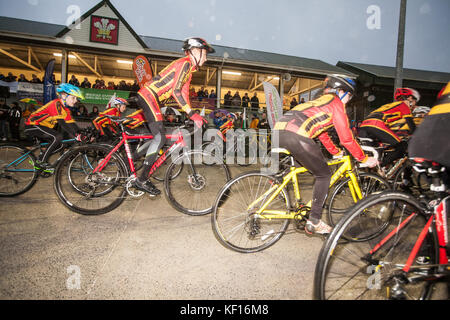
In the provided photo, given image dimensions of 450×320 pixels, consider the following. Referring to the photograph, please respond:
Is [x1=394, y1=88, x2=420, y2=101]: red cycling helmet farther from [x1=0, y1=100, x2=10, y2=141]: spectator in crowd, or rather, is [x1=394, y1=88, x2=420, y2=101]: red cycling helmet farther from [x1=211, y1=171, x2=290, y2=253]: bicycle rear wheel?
[x1=0, y1=100, x2=10, y2=141]: spectator in crowd

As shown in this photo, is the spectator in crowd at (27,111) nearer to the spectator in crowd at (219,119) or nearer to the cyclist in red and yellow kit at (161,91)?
the spectator in crowd at (219,119)

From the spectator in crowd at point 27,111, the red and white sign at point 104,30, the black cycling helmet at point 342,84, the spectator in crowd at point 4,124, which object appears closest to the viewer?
the black cycling helmet at point 342,84

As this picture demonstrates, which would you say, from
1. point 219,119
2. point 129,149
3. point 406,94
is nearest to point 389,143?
point 406,94

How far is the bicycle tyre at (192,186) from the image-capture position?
3.49 metres

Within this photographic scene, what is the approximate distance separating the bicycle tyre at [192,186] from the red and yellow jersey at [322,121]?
154 centimetres

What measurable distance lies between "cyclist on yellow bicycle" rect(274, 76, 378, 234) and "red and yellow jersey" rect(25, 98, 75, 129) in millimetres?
4773

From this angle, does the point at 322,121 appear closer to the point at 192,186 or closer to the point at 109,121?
the point at 192,186

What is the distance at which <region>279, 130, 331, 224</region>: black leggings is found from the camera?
7.78 ft

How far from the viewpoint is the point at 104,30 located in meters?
14.6

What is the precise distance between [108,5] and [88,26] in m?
2.07

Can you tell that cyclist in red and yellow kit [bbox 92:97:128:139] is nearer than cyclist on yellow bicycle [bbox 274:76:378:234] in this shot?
No

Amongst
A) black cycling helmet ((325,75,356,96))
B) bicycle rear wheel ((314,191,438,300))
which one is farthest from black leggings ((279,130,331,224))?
black cycling helmet ((325,75,356,96))

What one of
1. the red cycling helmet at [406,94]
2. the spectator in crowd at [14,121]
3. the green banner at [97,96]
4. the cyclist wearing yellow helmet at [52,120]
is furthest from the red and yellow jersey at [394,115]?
the spectator in crowd at [14,121]
